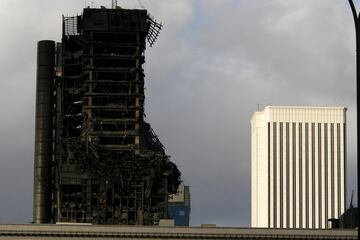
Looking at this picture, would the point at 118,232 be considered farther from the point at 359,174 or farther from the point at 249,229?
the point at 359,174

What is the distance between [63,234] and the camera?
568ft

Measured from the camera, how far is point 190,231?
175 m

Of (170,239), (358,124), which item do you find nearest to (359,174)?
(358,124)

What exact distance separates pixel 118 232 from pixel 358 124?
460ft

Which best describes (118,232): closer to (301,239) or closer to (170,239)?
(170,239)

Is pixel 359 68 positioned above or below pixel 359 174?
above

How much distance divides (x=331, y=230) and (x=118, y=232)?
33576mm

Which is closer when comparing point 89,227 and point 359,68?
point 359,68

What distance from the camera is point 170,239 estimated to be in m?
174

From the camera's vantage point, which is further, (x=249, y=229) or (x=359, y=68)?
(x=249, y=229)

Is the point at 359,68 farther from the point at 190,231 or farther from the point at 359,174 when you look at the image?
the point at 190,231

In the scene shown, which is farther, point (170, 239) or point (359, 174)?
point (170, 239)

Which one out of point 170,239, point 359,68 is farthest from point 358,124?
point 170,239

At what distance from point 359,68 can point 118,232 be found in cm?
14072
